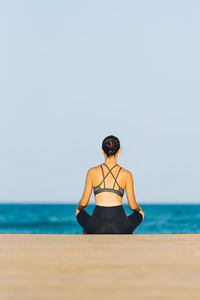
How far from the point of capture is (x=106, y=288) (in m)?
1.87

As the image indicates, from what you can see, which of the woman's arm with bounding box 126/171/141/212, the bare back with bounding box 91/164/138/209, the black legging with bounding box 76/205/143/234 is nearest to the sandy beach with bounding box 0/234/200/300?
the black legging with bounding box 76/205/143/234

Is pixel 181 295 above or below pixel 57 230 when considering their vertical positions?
above

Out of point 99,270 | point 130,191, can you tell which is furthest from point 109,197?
point 99,270

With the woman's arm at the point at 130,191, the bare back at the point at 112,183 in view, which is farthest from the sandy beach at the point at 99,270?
the woman's arm at the point at 130,191

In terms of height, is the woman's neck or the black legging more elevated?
the woman's neck

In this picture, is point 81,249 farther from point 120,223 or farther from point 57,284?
point 120,223

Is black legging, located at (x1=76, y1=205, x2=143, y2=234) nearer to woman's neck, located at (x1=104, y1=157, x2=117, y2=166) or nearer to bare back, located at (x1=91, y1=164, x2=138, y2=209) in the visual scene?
bare back, located at (x1=91, y1=164, x2=138, y2=209)

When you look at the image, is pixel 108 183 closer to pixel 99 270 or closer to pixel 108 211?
pixel 108 211

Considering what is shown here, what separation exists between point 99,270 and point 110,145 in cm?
253

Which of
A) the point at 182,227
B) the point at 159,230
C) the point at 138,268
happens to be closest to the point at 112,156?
the point at 138,268

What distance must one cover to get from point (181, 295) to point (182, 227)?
88.4 ft

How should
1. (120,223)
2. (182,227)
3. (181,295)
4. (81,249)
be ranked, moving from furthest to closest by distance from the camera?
(182,227) < (120,223) < (81,249) < (181,295)

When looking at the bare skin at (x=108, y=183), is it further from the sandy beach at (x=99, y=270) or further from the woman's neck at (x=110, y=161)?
the sandy beach at (x=99, y=270)

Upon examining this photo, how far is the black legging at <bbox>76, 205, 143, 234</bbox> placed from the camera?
4.60 m
